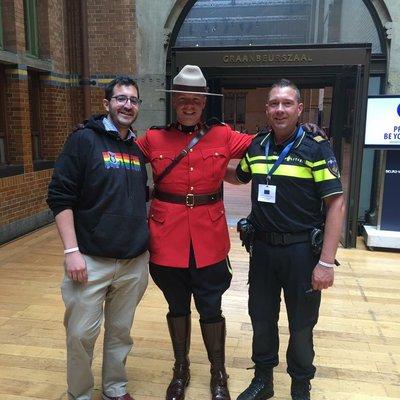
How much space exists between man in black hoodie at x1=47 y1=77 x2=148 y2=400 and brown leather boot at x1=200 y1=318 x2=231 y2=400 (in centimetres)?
52

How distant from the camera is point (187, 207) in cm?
235

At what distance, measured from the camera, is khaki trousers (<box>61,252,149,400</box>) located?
7.04 feet

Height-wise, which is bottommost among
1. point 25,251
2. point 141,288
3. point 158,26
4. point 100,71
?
point 25,251

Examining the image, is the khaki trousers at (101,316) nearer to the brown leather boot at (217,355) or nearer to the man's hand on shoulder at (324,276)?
the brown leather boot at (217,355)

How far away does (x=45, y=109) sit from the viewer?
21.9 ft

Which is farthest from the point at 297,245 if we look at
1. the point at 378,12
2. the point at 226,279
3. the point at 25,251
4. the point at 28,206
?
the point at 378,12

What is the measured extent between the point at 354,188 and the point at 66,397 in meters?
4.12

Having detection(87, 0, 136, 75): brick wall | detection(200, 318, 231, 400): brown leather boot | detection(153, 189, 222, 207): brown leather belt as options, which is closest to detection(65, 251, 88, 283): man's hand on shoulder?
detection(153, 189, 222, 207): brown leather belt

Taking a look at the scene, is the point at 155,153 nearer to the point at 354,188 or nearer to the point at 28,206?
the point at 354,188

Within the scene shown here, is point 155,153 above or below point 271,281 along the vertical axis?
above

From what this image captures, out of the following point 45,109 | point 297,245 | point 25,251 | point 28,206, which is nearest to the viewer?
point 297,245

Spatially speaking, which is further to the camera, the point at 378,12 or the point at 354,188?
the point at 378,12

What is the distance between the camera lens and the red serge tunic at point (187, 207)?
7.68 ft

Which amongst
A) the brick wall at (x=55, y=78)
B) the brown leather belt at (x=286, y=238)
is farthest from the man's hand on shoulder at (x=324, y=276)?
the brick wall at (x=55, y=78)
